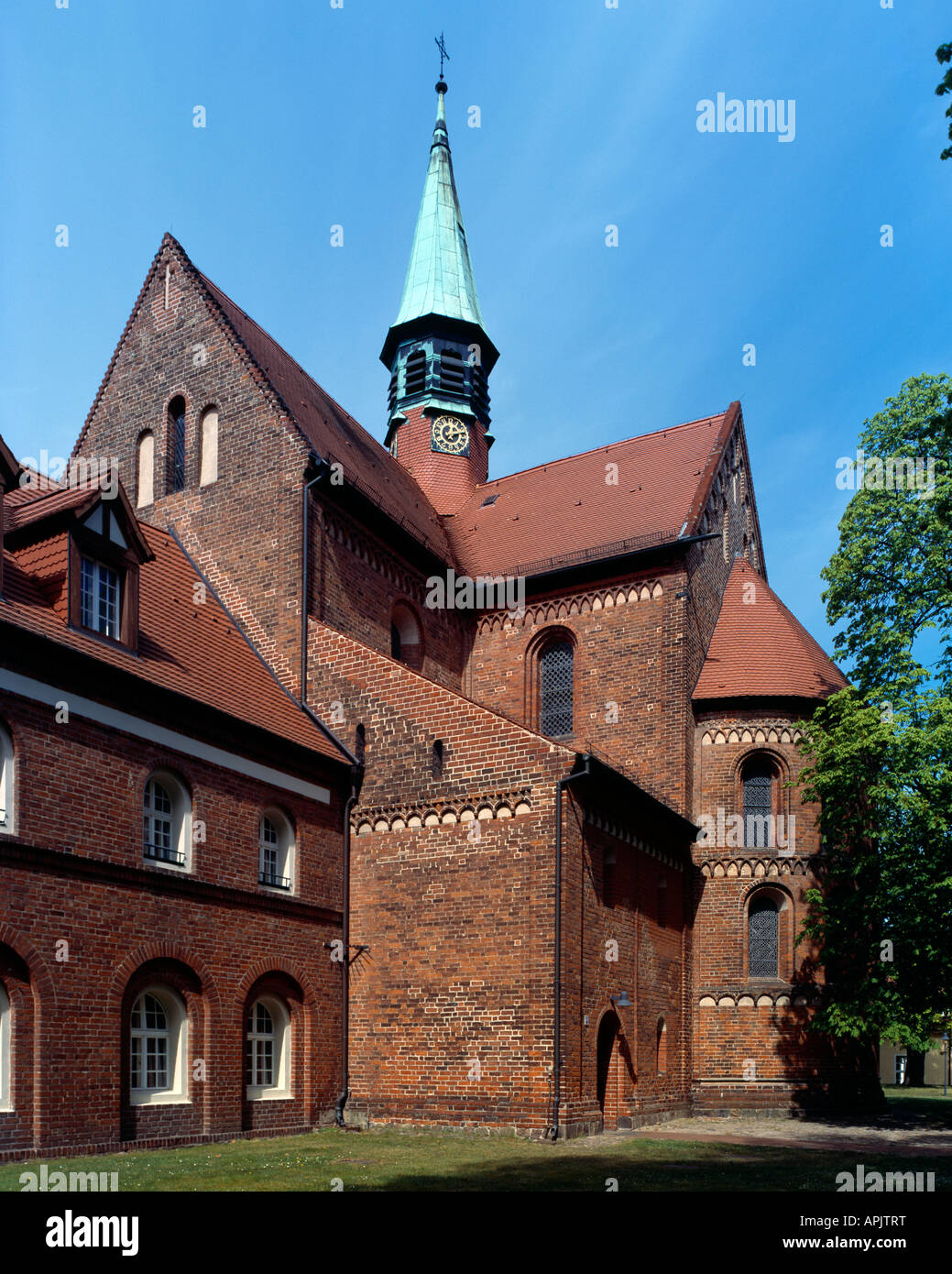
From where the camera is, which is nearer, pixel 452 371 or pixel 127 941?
pixel 127 941

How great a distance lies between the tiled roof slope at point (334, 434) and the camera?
2373 cm

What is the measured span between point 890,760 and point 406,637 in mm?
10038

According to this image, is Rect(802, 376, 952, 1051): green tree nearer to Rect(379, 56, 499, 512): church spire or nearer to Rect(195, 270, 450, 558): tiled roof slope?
→ Rect(195, 270, 450, 558): tiled roof slope

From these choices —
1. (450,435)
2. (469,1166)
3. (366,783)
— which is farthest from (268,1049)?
(450,435)

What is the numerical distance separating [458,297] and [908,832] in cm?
2182

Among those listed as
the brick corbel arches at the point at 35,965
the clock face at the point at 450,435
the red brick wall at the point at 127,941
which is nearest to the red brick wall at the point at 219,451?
the red brick wall at the point at 127,941

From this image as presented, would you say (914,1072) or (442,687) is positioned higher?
(442,687)

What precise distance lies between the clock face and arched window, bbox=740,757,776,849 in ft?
43.5

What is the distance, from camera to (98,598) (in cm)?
1662

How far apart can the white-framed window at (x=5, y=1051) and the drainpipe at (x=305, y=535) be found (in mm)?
8186

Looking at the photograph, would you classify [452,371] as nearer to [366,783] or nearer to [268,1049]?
[366,783]

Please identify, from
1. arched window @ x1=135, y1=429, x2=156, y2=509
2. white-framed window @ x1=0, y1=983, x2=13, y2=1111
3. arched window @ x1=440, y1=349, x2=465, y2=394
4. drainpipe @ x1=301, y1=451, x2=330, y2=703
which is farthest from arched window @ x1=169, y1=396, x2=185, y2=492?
white-framed window @ x1=0, y1=983, x2=13, y2=1111

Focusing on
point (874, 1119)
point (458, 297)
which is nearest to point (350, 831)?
point (874, 1119)

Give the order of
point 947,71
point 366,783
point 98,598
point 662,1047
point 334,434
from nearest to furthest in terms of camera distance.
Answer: point 947,71
point 98,598
point 366,783
point 662,1047
point 334,434
